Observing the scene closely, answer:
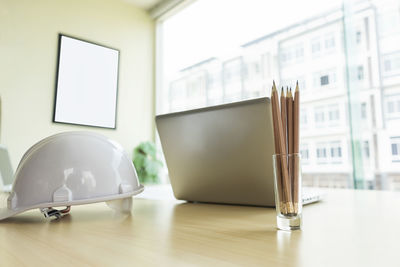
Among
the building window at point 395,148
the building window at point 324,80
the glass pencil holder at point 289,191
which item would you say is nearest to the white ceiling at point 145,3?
the building window at point 324,80

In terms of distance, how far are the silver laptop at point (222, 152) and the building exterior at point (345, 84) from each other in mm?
1503

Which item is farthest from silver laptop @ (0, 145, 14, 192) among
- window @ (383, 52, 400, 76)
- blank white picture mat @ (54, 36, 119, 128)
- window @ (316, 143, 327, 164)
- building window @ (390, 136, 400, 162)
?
window @ (383, 52, 400, 76)

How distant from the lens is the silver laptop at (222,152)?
0.70 metres

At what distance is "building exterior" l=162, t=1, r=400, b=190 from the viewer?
7.21ft

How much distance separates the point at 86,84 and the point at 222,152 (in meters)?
2.94

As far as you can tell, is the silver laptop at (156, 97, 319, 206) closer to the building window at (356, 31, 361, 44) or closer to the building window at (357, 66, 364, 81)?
the building window at (357, 66, 364, 81)

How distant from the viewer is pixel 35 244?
415mm

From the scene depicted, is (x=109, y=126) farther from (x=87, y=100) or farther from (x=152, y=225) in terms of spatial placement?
(x=152, y=225)

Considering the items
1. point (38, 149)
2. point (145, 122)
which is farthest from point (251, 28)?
point (38, 149)

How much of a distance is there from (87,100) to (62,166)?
9.62 feet

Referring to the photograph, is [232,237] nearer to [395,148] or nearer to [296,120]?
[296,120]

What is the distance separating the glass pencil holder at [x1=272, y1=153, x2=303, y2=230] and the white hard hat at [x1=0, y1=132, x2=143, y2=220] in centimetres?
33

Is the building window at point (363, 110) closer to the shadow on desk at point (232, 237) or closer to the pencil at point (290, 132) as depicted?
the shadow on desk at point (232, 237)

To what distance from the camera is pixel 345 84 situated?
2.42m
